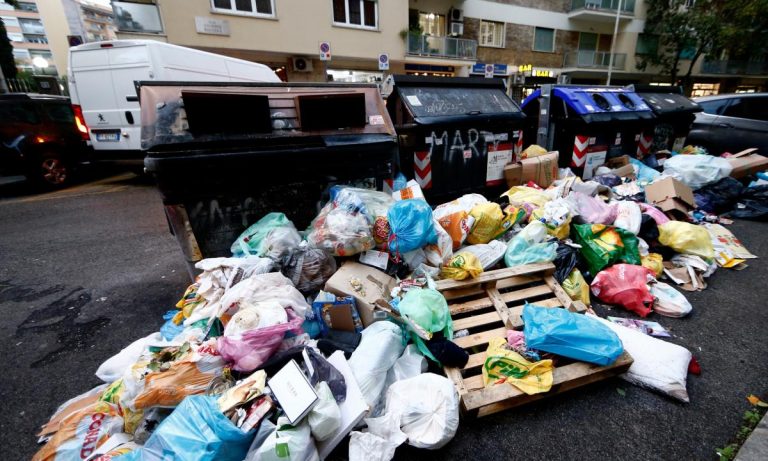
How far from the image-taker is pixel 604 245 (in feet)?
9.12

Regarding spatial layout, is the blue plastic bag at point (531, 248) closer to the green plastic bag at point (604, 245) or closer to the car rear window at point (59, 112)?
the green plastic bag at point (604, 245)

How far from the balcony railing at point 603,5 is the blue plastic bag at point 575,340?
72.3ft

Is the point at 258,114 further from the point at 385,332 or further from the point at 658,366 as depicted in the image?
the point at 658,366

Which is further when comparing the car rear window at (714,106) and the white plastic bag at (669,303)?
the car rear window at (714,106)

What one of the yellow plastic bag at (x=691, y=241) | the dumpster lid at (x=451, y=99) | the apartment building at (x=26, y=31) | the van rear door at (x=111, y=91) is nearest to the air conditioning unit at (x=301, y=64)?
the van rear door at (x=111, y=91)

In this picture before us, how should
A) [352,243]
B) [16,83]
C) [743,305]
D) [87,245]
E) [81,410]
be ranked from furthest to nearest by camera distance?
[16,83] → [87,245] → [743,305] → [352,243] → [81,410]

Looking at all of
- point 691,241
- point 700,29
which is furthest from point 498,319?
point 700,29

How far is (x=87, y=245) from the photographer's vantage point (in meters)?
3.84

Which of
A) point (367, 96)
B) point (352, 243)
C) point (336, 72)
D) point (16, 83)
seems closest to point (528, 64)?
point (336, 72)

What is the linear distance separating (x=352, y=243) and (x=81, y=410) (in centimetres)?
159

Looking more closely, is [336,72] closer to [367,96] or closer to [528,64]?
[528,64]

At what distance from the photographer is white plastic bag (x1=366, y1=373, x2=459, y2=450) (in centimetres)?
144

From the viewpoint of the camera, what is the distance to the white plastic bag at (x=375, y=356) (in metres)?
1.60

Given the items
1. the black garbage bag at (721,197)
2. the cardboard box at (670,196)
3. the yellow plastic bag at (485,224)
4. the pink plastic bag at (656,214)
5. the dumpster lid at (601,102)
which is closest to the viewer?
the yellow plastic bag at (485,224)
